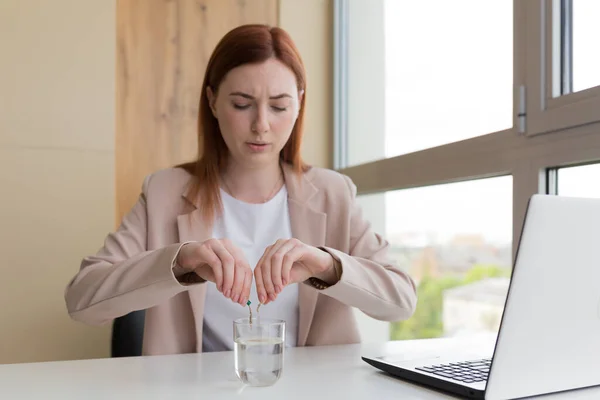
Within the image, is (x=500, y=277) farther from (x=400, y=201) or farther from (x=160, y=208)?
(x=160, y=208)

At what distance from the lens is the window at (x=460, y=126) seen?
5.04ft

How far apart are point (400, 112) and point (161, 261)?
4.91 ft

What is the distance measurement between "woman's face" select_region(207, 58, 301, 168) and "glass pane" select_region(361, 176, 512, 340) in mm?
679

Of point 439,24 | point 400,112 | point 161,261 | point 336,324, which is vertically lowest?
point 336,324

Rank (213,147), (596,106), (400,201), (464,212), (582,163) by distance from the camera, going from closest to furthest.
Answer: (596,106) → (582,163) → (213,147) → (464,212) → (400,201)

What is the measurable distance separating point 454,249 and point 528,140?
584 millimetres

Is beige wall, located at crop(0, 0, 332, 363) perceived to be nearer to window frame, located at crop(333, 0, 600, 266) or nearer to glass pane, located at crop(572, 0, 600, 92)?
window frame, located at crop(333, 0, 600, 266)

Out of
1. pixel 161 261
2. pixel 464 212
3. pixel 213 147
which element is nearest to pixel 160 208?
pixel 213 147

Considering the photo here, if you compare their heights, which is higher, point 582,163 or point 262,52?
point 262,52

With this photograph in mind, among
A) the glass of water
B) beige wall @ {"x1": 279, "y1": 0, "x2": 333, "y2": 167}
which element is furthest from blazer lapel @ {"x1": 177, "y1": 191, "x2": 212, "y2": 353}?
beige wall @ {"x1": 279, "y1": 0, "x2": 333, "y2": 167}

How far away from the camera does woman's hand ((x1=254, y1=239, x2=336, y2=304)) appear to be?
1075mm

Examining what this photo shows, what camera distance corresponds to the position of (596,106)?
1.38m

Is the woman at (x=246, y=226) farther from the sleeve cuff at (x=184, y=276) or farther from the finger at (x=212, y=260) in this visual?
the finger at (x=212, y=260)

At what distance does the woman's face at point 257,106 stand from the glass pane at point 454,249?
2.23ft
